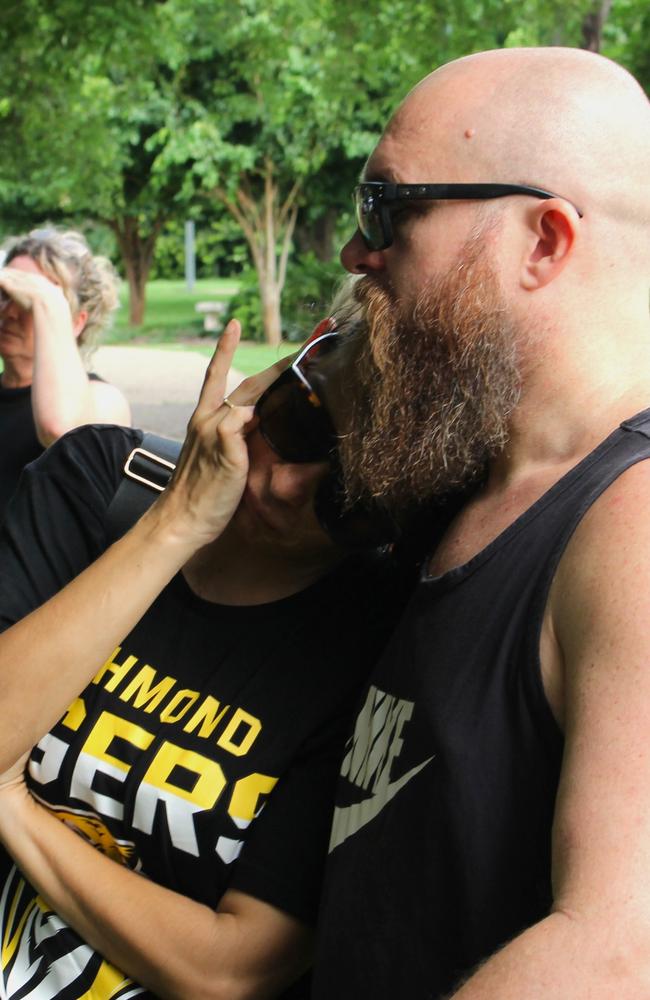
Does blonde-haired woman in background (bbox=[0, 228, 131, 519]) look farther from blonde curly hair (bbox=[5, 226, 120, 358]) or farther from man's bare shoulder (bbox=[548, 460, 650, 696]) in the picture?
man's bare shoulder (bbox=[548, 460, 650, 696])

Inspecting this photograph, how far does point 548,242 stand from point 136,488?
101 centimetres

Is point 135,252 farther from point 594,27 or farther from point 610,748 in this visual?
point 610,748

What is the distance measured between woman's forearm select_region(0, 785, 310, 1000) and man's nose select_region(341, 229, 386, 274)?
3.21 feet

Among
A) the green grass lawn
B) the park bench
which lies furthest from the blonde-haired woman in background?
the park bench

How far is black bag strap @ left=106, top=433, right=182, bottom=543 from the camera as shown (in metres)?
2.07

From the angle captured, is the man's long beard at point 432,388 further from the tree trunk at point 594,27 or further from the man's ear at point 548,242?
the tree trunk at point 594,27

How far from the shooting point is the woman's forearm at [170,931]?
164cm

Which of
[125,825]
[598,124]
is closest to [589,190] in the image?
[598,124]

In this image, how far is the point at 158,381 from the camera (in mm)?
15750

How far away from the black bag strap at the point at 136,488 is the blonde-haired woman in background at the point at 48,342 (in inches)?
64.7

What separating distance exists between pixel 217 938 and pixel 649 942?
0.83m

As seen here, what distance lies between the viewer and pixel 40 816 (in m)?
1.83

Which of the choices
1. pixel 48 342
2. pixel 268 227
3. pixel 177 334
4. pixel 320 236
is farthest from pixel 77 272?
pixel 177 334

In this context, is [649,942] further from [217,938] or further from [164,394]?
[164,394]
